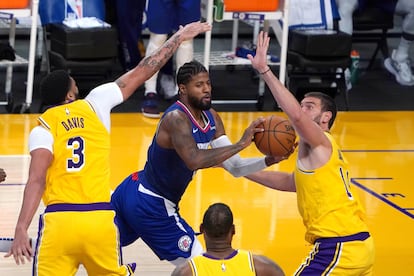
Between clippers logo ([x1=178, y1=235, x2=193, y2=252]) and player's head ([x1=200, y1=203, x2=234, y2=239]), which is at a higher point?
player's head ([x1=200, y1=203, x2=234, y2=239])

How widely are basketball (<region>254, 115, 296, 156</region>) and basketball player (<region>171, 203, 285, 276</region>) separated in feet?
4.16

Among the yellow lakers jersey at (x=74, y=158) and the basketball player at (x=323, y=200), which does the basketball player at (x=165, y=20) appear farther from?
the yellow lakers jersey at (x=74, y=158)

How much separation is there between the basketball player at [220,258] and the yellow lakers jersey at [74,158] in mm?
898

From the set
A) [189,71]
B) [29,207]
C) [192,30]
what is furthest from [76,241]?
[192,30]

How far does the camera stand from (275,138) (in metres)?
6.62

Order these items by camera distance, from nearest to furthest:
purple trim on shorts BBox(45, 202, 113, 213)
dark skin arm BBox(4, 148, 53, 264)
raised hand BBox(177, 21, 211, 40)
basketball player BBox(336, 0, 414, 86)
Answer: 1. dark skin arm BBox(4, 148, 53, 264)
2. purple trim on shorts BBox(45, 202, 113, 213)
3. raised hand BBox(177, 21, 211, 40)
4. basketball player BBox(336, 0, 414, 86)

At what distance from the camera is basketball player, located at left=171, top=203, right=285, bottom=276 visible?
5.34m

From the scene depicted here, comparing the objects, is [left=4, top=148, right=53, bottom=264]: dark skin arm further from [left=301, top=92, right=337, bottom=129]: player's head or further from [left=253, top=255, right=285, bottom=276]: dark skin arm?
[left=301, top=92, right=337, bottom=129]: player's head

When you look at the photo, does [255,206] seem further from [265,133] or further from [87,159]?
[87,159]

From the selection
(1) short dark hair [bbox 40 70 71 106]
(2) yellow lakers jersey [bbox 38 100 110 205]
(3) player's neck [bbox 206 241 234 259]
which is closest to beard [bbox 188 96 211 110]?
(2) yellow lakers jersey [bbox 38 100 110 205]

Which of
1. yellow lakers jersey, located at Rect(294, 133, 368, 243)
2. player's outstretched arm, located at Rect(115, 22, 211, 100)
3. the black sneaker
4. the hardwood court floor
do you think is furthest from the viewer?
the black sneaker

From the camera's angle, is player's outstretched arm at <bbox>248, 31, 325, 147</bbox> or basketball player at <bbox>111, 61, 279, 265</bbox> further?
basketball player at <bbox>111, 61, 279, 265</bbox>

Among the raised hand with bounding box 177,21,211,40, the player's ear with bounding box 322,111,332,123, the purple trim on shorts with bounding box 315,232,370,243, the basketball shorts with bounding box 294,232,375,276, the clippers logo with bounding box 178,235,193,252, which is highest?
the raised hand with bounding box 177,21,211,40

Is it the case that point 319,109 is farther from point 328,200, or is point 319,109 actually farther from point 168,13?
point 168,13
